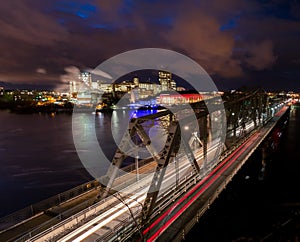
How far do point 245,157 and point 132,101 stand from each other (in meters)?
166

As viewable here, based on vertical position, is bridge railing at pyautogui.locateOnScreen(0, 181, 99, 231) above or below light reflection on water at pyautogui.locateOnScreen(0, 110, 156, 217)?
above

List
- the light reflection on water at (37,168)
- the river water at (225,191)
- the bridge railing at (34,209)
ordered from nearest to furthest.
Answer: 1. the bridge railing at (34,209)
2. the river water at (225,191)
3. the light reflection on water at (37,168)

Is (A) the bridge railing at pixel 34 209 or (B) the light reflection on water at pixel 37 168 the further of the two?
(B) the light reflection on water at pixel 37 168

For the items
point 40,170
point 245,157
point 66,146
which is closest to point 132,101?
point 66,146

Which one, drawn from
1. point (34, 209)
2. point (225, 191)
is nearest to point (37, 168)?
point (34, 209)

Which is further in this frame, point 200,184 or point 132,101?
point 132,101

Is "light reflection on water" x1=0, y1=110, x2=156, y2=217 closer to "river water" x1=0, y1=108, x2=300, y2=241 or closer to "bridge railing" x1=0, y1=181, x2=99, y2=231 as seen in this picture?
"river water" x1=0, y1=108, x2=300, y2=241

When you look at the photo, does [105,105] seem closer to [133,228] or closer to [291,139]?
[291,139]

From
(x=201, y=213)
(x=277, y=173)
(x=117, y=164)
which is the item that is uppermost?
(x=117, y=164)

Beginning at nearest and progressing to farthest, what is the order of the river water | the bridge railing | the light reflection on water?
the bridge railing
the river water
the light reflection on water

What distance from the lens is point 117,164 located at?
13.2 metres

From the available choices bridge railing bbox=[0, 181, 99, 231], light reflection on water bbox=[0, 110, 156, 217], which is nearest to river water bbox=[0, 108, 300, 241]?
light reflection on water bbox=[0, 110, 156, 217]

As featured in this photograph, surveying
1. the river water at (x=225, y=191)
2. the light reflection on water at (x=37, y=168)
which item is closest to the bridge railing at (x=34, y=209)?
the river water at (x=225, y=191)

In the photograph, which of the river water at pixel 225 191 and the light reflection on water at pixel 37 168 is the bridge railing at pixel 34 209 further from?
the light reflection on water at pixel 37 168
